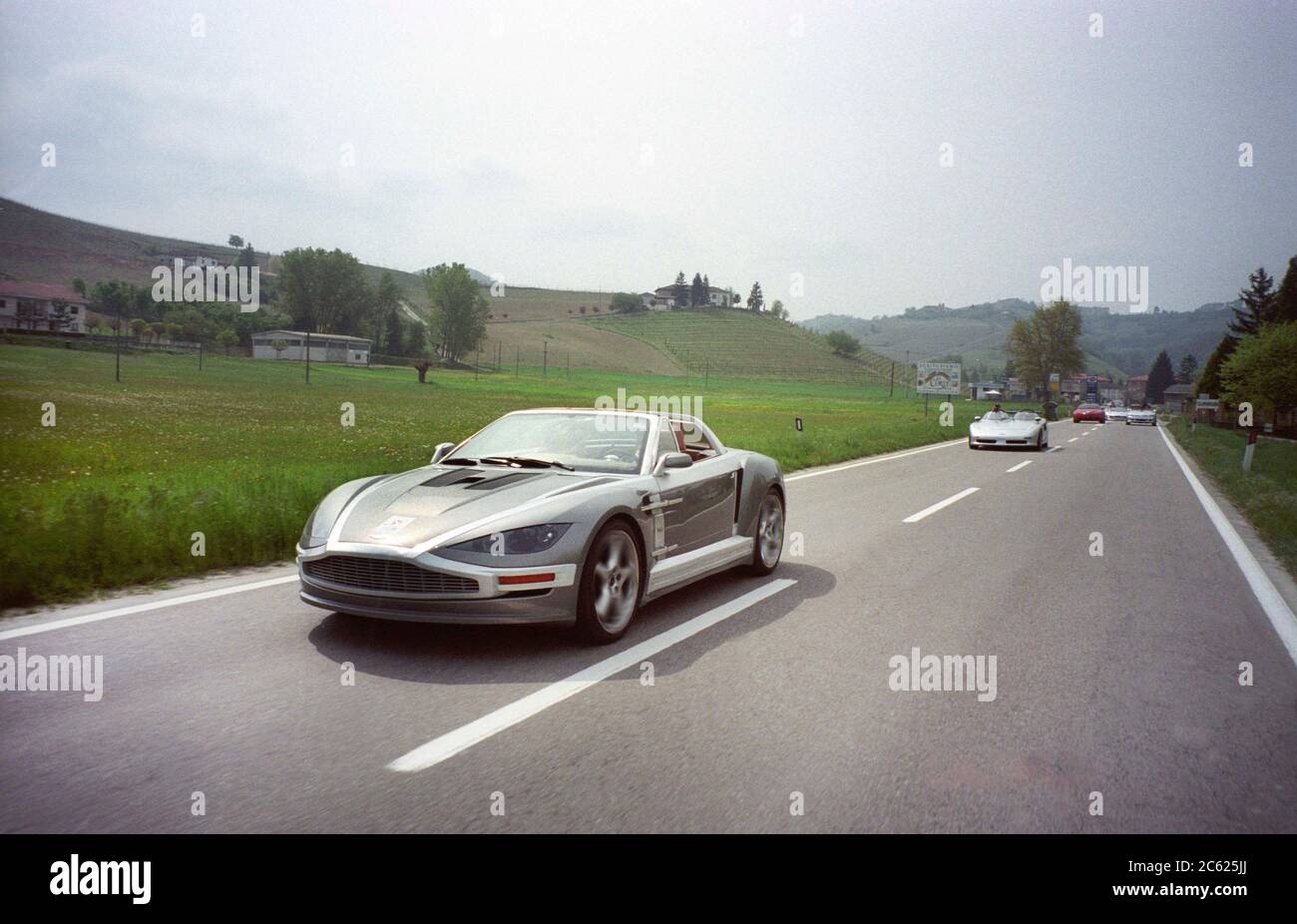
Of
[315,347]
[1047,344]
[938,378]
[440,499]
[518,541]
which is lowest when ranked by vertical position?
[518,541]

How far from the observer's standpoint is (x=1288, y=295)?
7944 cm

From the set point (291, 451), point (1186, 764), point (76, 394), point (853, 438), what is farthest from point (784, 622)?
point (76, 394)

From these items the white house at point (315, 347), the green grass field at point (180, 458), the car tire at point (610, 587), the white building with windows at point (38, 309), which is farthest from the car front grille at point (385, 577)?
the white building with windows at point (38, 309)

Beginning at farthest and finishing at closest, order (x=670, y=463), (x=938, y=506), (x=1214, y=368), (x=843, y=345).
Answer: (x=843, y=345), (x=1214, y=368), (x=938, y=506), (x=670, y=463)

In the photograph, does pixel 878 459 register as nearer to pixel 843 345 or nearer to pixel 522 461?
pixel 522 461

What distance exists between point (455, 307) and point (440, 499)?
10737cm

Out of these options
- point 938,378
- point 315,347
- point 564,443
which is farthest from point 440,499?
point 315,347

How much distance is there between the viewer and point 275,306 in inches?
4938

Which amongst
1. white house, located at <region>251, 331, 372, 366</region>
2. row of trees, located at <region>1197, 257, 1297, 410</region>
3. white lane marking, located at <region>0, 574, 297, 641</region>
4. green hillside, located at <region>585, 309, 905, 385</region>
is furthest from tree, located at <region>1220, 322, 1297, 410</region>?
white house, located at <region>251, 331, 372, 366</region>

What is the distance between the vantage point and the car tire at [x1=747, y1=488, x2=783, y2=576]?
7.60 metres

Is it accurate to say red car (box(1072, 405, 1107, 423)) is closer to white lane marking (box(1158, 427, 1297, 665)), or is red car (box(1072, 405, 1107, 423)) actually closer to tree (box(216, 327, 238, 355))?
white lane marking (box(1158, 427, 1297, 665))

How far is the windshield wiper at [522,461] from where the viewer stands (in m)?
6.24

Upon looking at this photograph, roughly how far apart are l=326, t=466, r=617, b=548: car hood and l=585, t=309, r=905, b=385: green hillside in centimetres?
10864

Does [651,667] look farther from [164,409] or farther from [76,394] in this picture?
[76,394]
